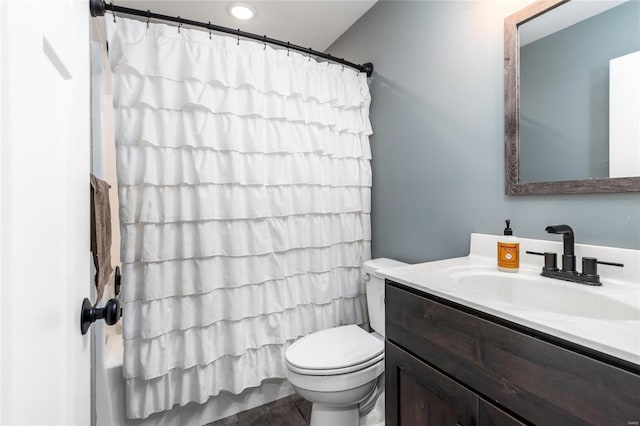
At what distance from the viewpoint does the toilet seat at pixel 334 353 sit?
124 centimetres

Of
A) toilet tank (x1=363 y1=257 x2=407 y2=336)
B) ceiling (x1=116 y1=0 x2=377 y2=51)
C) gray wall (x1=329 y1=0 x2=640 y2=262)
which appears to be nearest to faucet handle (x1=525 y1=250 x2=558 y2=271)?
gray wall (x1=329 y1=0 x2=640 y2=262)

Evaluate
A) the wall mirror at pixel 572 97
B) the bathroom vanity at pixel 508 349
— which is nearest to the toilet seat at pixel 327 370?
the bathroom vanity at pixel 508 349

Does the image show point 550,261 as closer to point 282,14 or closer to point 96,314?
point 96,314

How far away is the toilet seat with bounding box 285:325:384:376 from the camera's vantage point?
4.06 ft

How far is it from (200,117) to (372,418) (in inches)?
65.9

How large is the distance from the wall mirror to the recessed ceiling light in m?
1.50

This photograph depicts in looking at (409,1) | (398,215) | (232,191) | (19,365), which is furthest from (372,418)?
(409,1)

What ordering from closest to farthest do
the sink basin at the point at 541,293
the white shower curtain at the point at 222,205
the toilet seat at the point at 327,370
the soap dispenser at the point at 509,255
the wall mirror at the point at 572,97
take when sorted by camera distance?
the sink basin at the point at 541,293 → the wall mirror at the point at 572,97 → the soap dispenser at the point at 509,255 → the toilet seat at the point at 327,370 → the white shower curtain at the point at 222,205

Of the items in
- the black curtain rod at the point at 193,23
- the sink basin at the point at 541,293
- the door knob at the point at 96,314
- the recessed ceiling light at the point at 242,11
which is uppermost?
the recessed ceiling light at the point at 242,11

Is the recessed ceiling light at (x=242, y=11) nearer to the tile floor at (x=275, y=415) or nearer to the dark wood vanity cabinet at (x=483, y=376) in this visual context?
the dark wood vanity cabinet at (x=483, y=376)

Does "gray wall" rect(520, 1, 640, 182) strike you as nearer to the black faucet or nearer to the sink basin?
the black faucet

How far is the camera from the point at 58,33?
51 centimetres

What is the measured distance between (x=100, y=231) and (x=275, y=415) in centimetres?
137

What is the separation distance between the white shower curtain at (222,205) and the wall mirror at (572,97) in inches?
36.8
